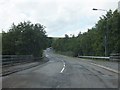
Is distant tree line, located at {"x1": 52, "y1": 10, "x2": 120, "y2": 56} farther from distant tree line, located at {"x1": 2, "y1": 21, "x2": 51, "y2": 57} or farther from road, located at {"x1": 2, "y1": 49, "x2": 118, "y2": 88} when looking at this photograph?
road, located at {"x1": 2, "y1": 49, "x2": 118, "y2": 88}

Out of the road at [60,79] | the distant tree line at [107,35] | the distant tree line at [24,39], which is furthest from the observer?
the distant tree line at [107,35]

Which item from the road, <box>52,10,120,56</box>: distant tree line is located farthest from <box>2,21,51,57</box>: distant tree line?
the road

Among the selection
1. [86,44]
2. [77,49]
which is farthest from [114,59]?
[77,49]

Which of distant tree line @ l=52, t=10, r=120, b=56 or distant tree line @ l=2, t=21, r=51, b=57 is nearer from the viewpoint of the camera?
distant tree line @ l=2, t=21, r=51, b=57

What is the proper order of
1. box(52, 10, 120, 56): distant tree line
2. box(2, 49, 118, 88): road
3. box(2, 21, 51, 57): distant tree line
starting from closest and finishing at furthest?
box(2, 49, 118, 88): road, box(2, 21, 51, 57): distant tree line, box(52, 10, 120, 56): distant tree line

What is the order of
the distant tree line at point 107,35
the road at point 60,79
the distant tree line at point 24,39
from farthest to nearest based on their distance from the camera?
the distant tree line at point 107,35 → the distant tree line at point 24,39 → the road at point 60,79

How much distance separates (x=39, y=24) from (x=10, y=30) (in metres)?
10.1

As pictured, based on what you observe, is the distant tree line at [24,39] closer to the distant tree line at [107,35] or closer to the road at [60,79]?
the distant tree line at [107,35]

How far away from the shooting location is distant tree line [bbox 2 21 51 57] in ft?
177

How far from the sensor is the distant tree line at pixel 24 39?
177 ft

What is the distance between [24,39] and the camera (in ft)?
191

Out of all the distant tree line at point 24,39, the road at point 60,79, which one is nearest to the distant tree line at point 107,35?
the distant tree line at point 24,39

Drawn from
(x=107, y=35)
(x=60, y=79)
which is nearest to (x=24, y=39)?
(x=107, y=35)

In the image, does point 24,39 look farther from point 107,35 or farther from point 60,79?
point 60,79
